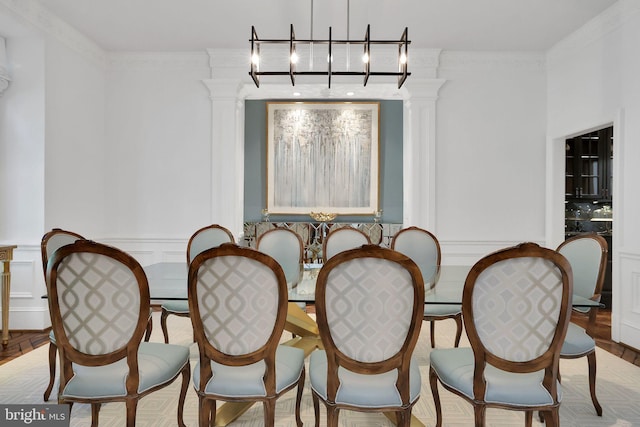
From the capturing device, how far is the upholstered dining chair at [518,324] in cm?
153

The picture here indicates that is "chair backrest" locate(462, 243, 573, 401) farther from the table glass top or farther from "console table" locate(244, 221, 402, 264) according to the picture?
"console table" locate(244, 221, 402, 264)

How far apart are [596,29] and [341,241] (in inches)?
127

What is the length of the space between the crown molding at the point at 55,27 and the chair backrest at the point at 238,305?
3419mm

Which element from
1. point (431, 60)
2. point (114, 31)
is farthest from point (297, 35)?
point (114, 31)

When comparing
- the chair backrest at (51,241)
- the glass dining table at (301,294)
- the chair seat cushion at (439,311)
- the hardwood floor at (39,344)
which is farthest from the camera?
the hardwood floor at (39,344)

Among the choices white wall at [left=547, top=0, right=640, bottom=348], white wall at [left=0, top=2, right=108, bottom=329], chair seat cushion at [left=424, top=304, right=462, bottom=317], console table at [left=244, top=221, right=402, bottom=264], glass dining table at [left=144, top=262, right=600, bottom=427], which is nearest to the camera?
glass dining table at [left=144, top=262, right=600, bottom=427]

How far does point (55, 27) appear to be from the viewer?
3.86 metres

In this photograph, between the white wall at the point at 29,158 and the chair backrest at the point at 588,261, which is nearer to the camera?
the chair backrest at the point at 588,261

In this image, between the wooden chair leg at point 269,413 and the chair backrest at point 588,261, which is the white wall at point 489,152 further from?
the wooden chair leg at point 269,413

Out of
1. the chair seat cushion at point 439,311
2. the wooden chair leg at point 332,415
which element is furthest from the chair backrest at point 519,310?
the chair seat cushion at point 439,311

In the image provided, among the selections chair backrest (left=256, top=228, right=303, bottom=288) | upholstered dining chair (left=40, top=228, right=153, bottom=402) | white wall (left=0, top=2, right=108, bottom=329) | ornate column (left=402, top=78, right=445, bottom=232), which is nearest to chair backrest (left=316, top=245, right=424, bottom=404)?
chair backrest (left=256, top=228, right=303, bottom=288)

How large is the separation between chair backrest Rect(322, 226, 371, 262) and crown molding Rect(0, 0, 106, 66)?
130 inches

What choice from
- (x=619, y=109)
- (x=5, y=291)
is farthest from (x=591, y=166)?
(x=5, y=291)

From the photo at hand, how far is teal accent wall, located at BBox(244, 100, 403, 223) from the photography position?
6039mm
